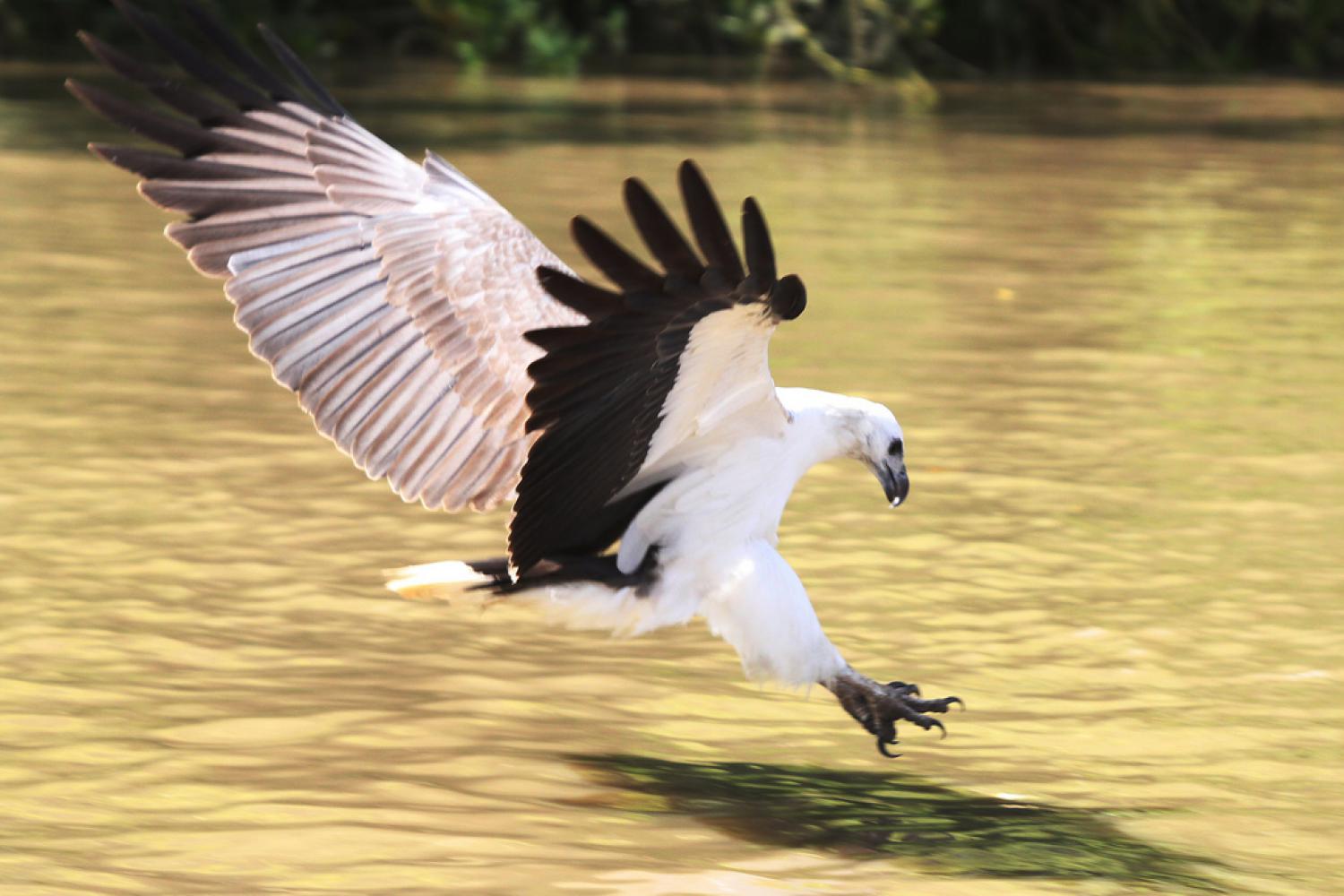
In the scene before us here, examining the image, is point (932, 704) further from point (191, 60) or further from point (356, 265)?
point (191, 60)

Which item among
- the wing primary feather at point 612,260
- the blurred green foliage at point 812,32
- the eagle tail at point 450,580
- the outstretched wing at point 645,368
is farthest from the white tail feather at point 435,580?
the blurred green foliage at point 812,32

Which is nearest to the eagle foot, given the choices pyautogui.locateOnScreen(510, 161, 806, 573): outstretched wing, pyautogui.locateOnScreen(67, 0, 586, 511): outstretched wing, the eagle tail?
pyautogui.locateOnScreen(510, 161, 806, 573): outstretched wing

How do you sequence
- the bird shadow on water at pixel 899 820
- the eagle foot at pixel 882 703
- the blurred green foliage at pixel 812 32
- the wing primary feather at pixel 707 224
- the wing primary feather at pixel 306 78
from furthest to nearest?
the blurred green foliage at pixel 812 32 → the wing primary feather at pixel 306 78 → the eagle foot at pixel 882 703 → the bird shadow on water at pixel 899 820 → the wing primary feather at pixel 707 224

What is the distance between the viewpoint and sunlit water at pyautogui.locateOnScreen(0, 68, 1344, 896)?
3.36 metres

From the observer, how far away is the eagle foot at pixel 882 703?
12.4ft

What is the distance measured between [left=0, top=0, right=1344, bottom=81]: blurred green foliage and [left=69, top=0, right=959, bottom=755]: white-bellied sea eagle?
567 inches

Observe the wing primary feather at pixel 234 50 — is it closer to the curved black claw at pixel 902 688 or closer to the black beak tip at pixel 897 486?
the black beak tip at pixel 897 486

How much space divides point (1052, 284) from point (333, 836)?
Result: 6.23 meters

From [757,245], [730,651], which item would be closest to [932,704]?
[730,651]

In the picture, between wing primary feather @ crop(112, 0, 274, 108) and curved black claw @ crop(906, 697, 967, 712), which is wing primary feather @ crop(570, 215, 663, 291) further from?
wing primary feather @ crop(112, 0, 274, 108)

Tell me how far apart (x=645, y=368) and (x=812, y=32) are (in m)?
16.8

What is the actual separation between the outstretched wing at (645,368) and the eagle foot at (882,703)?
0.51 meters

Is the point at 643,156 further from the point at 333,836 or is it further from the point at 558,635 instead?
the point at 333,836

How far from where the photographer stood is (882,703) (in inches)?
150
